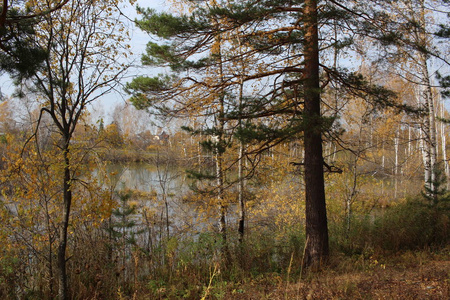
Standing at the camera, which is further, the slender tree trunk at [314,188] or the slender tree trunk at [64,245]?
the slender tree trunk at [314,188]

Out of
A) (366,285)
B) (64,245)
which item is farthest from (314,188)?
(64,245)

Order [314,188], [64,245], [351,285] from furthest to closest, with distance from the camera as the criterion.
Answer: [314,188]
[64,245]
[351,285]

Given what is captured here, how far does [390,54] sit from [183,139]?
8297 mm

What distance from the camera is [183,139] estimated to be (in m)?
12.3

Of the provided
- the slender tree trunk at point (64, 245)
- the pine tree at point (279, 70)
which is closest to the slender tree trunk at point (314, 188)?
the pine tree at point (279, 70)

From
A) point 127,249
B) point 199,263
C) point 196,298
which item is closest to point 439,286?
point 196,298

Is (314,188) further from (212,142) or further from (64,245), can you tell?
(64,245)

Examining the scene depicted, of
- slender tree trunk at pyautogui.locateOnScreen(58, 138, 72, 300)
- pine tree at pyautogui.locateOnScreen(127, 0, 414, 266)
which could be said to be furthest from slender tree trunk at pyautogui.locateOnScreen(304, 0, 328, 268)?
slender tree trunk at pyautogui.locateOnScreen(58, 138, 72, 300)

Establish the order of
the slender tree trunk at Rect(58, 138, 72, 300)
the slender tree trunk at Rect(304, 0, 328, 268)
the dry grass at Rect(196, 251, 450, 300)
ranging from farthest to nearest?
the slender tree trunk at Rect(304, 0, 328, 268) < the slender tree trunk at Rect(58, 138, 72, 300) < the dry grass at Rect(196, 251, 450, 300)

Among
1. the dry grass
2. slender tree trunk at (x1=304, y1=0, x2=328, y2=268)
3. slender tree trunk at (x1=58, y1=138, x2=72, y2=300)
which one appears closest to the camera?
the dry grass

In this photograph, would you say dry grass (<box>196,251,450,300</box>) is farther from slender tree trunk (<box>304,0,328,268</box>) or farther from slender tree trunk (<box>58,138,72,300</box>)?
slender tree trunk (<box>58,138,72,300</box>)

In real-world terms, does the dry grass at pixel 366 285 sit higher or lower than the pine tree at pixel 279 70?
lower

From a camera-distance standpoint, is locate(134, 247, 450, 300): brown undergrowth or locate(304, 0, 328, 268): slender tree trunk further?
locate(304, 0, 328, 268): slender tree trunk

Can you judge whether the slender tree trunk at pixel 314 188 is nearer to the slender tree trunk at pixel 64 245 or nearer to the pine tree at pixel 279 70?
the pine tree at pixel 279 70
